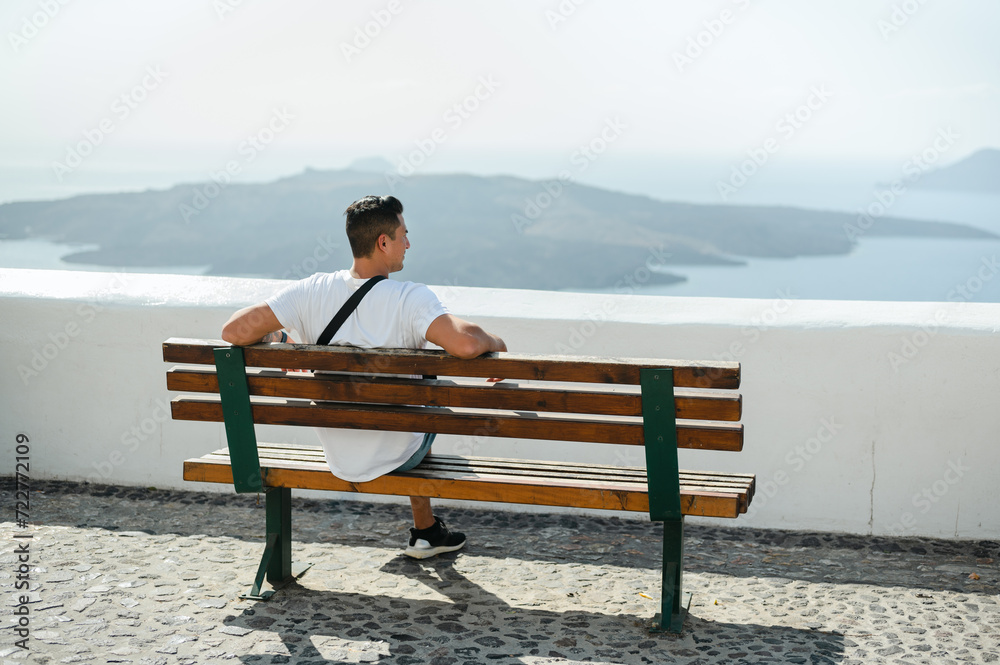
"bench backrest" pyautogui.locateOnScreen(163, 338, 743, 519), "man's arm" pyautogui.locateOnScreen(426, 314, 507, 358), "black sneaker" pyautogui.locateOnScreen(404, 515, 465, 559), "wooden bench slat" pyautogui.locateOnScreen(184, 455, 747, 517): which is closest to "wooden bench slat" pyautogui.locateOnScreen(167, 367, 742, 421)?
Result: "bench backrest" pyautogui.locateOnScreen(163, 338, 743, 519)

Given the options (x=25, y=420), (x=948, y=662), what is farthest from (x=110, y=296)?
(x=948, y=662)

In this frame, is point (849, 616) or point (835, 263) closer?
point (849, 616)

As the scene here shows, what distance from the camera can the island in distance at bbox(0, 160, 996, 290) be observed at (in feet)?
203

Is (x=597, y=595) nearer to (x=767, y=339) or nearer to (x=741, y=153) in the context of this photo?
(x=767, y=339)

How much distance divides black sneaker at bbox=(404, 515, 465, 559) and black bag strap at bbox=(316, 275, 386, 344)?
93cm

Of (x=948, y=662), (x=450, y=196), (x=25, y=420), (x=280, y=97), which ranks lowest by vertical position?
(x=948, y=662)

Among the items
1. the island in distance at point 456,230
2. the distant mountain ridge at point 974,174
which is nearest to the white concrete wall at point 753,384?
the island in distance at point 456,230

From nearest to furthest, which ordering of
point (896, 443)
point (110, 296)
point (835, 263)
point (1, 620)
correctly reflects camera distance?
point (1, 620) < point (896, 443) < point (110, 296) < point (835, 263)

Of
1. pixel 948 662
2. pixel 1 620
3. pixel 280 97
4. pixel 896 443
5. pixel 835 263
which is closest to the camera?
pixel 948 662

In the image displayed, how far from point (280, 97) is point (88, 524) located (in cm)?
6794

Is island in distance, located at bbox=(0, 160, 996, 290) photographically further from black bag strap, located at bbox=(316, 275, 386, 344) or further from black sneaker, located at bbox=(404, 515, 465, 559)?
black bag strap, located at bbox=(316, 275, 386, 344)

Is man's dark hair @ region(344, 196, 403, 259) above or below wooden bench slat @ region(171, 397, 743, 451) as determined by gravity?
above

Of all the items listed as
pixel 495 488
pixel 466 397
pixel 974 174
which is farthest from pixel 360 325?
pixel 974 174

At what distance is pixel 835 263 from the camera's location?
6278 centimetres
